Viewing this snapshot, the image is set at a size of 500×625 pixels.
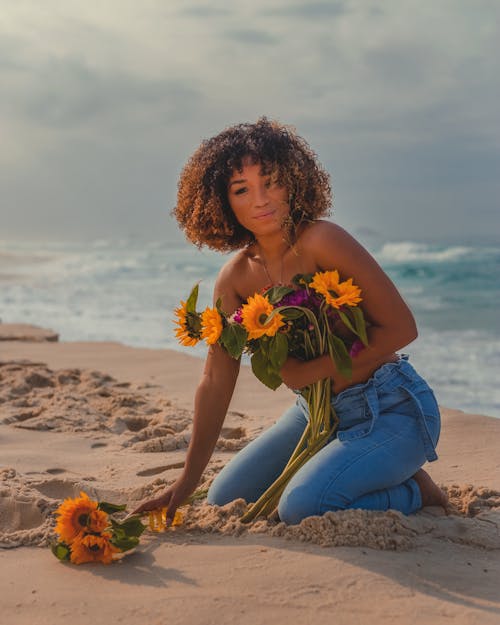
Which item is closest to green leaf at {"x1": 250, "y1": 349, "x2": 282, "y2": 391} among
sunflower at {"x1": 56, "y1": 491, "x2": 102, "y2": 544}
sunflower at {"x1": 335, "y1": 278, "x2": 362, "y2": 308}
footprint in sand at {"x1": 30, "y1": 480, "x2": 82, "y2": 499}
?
sunflower at {"x1": 335, "y1": 278, "x2": 362, "y2": 308}

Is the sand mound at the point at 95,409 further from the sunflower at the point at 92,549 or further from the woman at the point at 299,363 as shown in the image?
the sunflower at the point at 92,549

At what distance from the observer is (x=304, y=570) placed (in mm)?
2414

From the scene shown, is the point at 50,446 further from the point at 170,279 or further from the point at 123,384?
the point at 170,279

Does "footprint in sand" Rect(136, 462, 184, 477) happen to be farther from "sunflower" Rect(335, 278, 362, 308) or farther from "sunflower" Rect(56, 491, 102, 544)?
"sunflower" Rect(335, 278, 362, 308)

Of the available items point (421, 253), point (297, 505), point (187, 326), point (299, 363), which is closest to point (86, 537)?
point (297, 505)

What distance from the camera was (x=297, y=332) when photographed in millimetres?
2830

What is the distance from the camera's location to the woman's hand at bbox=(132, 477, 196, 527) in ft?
9.44

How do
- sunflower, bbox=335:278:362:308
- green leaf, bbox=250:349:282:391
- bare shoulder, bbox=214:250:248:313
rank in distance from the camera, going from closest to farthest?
1. sunflower, bbox=335:278:362:308
2. green leaf, bbox=250:349:282:391
3. bare shoulder, bbox=214:250:248:313

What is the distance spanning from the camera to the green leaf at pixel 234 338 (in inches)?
106

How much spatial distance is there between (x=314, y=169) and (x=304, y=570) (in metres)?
1.58

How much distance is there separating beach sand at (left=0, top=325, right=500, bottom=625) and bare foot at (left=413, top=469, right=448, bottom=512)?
49 millimetres

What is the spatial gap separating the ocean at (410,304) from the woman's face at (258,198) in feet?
12.1

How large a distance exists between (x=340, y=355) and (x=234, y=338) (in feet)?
1.27

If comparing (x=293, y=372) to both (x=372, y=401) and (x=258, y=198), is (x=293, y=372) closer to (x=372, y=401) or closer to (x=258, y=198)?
(x=372, y=401)
